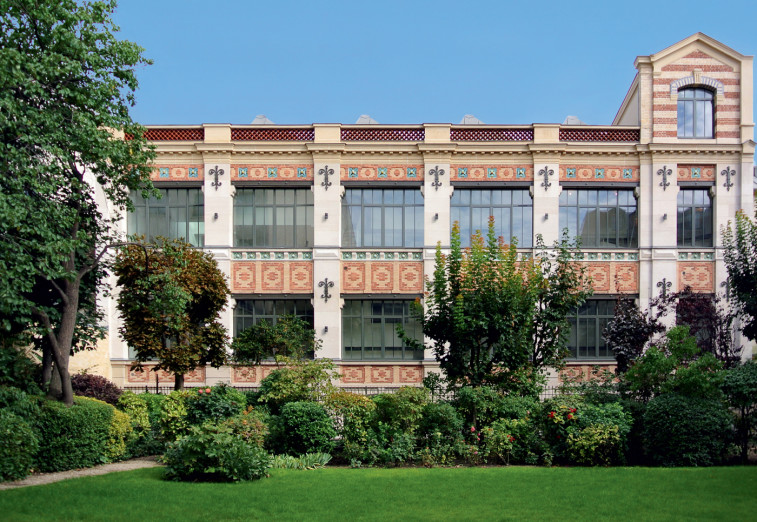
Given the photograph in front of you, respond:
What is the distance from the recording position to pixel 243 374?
28.9 meters

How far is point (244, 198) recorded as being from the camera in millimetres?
29812

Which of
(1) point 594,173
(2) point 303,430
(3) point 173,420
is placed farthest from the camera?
(1) point 594,173

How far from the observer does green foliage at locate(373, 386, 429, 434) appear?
1616 cm

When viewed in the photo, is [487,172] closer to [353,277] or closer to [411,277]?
[411,277]

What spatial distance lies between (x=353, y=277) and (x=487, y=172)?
7.11 m

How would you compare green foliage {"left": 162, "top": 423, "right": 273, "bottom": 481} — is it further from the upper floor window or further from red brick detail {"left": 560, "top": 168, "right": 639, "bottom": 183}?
the upper floor window

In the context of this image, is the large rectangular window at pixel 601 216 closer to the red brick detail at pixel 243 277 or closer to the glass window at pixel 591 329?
the glass window at pixel 591 329

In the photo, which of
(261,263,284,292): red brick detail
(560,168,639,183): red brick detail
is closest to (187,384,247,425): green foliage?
(261,263,284,292): red brick detail

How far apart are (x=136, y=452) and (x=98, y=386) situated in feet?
19.6

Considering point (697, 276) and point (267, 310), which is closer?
point (697, 276)

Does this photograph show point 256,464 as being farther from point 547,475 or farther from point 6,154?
point 6,154

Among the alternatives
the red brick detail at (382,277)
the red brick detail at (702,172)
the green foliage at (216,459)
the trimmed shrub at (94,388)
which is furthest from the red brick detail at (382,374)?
the green foliage at (216,459)

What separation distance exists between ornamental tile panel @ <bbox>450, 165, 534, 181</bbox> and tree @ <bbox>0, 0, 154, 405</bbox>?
51.1 ft

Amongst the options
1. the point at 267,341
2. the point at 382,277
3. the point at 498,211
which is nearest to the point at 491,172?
the point at 498,211
